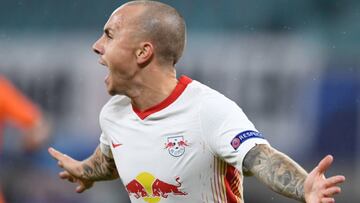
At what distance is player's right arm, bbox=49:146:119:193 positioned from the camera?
375cm

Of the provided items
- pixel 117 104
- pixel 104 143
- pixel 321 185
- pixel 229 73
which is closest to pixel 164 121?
pixel 117 104

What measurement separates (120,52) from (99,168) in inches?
24.4

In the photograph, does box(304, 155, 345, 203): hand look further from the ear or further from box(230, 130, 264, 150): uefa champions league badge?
the ear

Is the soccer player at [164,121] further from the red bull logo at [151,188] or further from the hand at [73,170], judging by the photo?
the hand at [73,170]

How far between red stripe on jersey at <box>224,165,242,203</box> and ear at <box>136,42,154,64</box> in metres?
0.49

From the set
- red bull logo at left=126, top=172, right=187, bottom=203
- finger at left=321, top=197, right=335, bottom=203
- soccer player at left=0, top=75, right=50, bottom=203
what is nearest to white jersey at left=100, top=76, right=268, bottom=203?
red bull logo at left=126, top=172, right=187, bottom=203

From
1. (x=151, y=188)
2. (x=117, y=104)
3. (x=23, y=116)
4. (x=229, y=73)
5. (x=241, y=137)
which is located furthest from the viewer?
(x=23, y=116)

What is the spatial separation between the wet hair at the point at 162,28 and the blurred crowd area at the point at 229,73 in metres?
1.72

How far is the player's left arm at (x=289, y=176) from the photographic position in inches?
104

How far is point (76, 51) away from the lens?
5.23 m

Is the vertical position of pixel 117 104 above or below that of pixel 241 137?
above

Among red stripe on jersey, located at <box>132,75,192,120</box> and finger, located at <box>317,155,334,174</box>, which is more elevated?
red stripe on jersey, located at <box>132,75,192,120</box>

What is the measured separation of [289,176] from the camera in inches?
113

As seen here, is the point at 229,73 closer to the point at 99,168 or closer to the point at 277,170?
the point at 99,168
